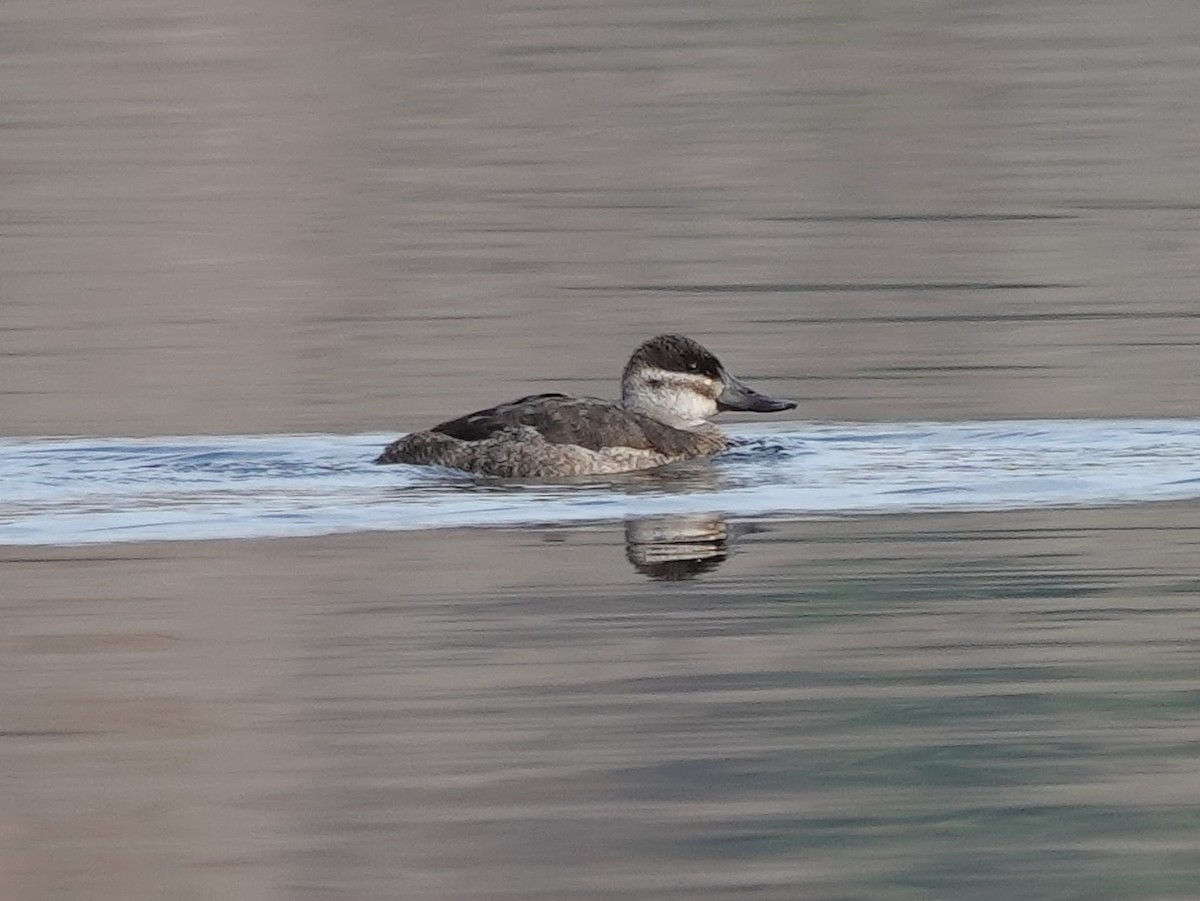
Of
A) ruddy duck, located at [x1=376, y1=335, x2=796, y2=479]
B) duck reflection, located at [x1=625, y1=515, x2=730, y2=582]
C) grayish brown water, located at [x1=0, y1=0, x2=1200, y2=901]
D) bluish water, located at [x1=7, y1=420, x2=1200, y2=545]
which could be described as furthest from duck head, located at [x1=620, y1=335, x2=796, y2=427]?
duck reflection, located at [x1=625, y1=515, x2=730, y2=582]

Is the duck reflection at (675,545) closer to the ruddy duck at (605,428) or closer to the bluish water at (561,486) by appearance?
the bluish water at (561,486)

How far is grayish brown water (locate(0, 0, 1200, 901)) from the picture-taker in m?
7.86

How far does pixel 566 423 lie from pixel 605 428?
0.68ft

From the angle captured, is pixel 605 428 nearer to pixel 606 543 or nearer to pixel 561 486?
pixel 561 486

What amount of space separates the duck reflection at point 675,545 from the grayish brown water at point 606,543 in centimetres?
4

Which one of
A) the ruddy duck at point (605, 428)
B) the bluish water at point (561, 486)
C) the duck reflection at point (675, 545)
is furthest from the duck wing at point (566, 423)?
the duck reflection at point (675, 545)

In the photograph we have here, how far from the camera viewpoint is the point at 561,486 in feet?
44.2

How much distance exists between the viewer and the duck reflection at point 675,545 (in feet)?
37.3

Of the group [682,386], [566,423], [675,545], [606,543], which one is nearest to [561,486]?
[566,423]

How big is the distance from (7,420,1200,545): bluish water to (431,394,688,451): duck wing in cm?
17

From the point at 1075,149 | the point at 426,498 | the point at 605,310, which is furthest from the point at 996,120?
the point at 426,498

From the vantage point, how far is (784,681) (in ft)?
31.0

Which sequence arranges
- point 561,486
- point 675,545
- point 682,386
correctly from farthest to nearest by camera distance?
point 682,386, point 561,486, point 675,545

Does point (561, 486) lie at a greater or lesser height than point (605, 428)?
lesser
